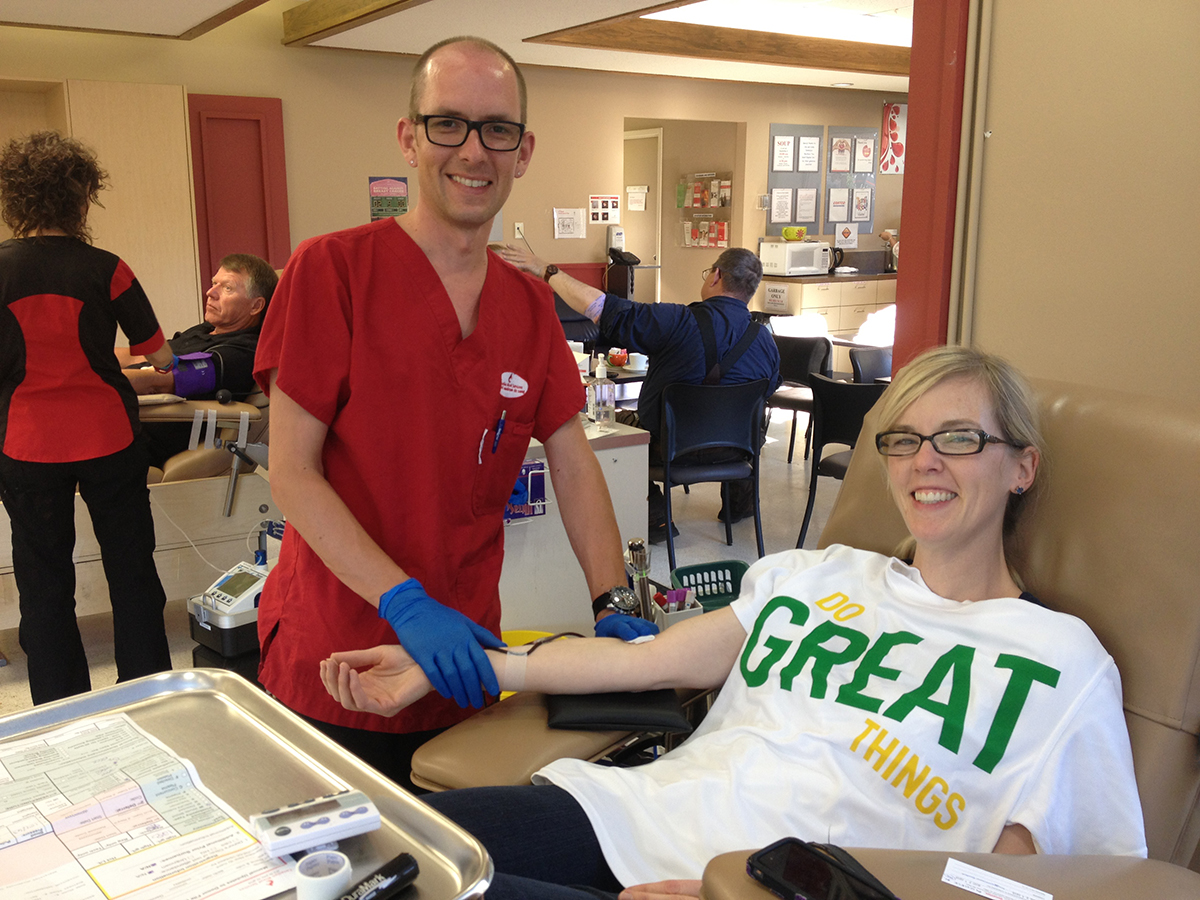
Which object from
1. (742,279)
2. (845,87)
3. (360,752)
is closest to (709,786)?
(360,752)

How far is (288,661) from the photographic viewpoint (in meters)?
1.50

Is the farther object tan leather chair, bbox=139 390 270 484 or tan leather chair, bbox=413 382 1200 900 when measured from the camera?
tan leather chair, bbox=139 390 270 484

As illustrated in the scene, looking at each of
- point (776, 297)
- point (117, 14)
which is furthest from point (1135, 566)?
point (776, 297)

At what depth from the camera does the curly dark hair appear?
8.09 ft

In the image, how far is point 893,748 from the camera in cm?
124

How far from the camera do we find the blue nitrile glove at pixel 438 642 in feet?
4.36

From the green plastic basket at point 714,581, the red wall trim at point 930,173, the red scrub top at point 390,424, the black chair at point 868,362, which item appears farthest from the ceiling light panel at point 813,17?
the red scrub top at point 390,424

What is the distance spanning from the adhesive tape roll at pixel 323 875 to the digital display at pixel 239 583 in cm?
216

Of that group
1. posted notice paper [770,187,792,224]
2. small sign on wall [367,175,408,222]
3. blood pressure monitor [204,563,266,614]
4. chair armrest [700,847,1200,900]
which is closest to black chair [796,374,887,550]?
blood pressure monitor [204,563,266,614]

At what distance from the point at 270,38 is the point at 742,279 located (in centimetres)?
361

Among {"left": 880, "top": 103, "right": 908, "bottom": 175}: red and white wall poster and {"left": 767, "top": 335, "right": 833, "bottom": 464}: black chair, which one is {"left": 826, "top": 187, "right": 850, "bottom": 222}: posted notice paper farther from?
{"left": 767, "top": 335, "right": 833, "bottom": 464}: black chair

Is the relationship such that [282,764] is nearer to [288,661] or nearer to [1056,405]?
[288,661]

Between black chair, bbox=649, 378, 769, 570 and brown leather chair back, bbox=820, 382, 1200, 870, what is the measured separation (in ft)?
7.44

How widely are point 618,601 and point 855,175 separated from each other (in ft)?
27.0
